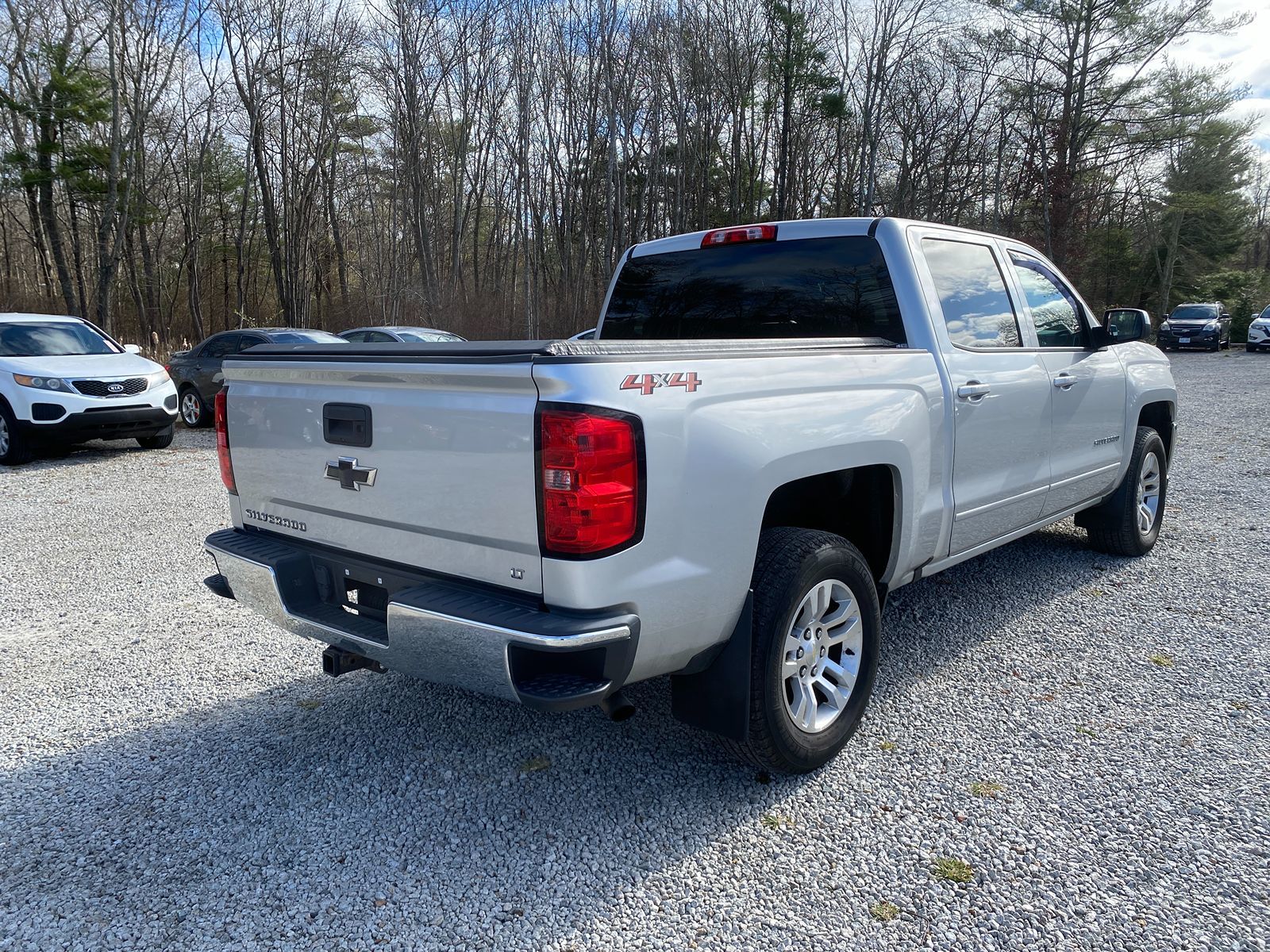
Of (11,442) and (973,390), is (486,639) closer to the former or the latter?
(973,390)

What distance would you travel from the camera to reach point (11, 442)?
10.1 meters

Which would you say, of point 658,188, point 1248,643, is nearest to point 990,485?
point 1248,643

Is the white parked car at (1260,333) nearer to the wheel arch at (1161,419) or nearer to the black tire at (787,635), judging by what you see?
the wheel arch at (1161,419)

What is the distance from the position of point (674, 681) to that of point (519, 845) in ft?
2.40

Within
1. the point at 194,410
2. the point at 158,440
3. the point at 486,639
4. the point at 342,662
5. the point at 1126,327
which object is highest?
the point at 1126,327

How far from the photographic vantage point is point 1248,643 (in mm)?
4316

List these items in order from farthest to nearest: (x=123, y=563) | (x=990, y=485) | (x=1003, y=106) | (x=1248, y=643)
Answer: (x=1003, y=106) < (x=123, y=563) < (x=1248, y=643) < (x=990, y=485)

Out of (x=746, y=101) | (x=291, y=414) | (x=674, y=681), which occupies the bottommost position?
(x=674, y=681)

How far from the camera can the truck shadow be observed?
2.42 m

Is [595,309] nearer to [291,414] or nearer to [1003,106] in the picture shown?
[1003,106]

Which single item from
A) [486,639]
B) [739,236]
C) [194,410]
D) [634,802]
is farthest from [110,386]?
[486,639]

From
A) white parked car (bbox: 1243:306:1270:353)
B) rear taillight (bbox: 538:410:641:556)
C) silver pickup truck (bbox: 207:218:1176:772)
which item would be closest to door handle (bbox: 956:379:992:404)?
silver pickup truck (bbox: 207:218:1176:772)

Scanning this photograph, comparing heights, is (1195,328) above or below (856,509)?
above

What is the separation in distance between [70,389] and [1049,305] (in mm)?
10700
